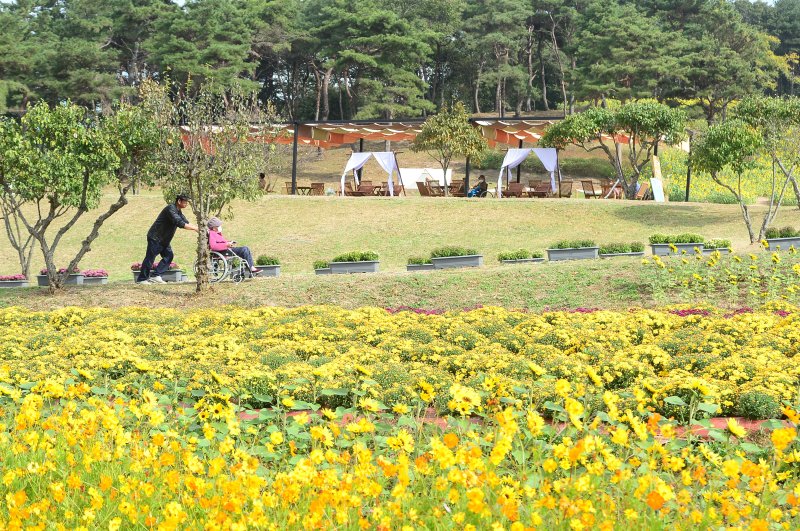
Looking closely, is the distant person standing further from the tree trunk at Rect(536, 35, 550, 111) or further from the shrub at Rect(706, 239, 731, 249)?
the tree trunk at Rect(536, 35, 550, 111)

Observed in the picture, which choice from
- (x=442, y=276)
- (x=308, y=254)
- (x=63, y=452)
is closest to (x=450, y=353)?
(x=63, y=452)

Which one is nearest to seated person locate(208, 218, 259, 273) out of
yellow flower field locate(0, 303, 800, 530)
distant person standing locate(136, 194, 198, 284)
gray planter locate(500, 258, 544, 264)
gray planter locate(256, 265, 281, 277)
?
distant person standing locate(136, 194, 198, 284)

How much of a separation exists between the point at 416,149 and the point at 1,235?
44.3ft

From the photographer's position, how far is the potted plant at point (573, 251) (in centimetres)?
1548

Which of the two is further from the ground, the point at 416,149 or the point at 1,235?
the point at 416,149

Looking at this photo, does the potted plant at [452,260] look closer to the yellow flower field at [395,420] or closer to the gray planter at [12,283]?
the yellow flower field at [395,420]

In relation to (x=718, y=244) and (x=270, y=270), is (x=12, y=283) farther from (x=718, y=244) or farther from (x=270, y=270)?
(x=718, y=244)

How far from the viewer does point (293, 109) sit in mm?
54875

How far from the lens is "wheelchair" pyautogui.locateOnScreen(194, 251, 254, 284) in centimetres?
1313

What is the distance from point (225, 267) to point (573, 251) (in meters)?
6.12

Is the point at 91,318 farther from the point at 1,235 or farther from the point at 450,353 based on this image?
the point at 1,235

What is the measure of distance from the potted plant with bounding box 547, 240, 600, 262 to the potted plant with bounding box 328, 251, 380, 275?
321cm

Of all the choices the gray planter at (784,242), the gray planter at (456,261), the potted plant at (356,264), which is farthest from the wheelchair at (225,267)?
the gray planter at (784,242)

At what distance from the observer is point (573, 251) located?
50.7 feet
